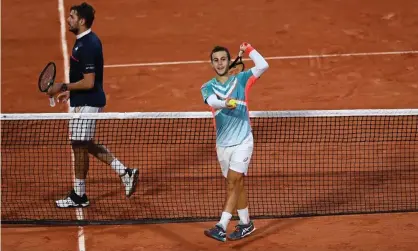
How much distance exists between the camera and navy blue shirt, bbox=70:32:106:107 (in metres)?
12.5

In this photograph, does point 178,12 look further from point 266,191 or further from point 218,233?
point 218,233

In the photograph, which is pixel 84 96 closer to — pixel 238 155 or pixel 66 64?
pixel 238 155

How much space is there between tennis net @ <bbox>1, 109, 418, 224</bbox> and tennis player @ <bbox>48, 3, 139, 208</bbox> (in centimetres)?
17

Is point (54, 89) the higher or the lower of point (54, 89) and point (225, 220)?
the higher

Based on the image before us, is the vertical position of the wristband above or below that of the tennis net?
above

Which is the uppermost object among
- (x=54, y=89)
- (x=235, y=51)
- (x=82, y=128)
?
(x=235, y=51)

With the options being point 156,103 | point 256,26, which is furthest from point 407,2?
point 156,103

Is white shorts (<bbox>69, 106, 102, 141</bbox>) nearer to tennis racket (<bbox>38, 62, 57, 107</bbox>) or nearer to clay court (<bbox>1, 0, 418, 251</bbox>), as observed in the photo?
tennis racket (<bbox>38, 62, 57, 107</bbox>)

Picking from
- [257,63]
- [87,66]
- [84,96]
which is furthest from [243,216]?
[87,66]

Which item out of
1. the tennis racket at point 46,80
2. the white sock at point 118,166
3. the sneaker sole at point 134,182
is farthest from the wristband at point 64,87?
the sneaker sole at point 134,182

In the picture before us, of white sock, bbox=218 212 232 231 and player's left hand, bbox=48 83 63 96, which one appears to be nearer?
white sock, bbox=218 212 232 231

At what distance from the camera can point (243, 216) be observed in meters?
11.9

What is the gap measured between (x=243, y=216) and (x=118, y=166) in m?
2.10

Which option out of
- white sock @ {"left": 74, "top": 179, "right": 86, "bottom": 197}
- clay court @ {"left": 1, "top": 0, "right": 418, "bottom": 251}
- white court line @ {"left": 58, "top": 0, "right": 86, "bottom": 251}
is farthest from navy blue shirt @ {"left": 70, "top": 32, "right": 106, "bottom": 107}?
clay court @ {"left": 1, "top": 0, "right": 418, "bottom": 251}
